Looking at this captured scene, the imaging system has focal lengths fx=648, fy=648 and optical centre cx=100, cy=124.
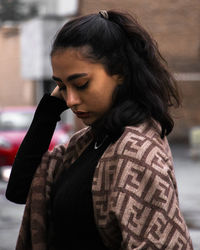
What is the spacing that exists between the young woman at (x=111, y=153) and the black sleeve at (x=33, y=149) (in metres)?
0.11

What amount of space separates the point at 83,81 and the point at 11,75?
3006 centimetres

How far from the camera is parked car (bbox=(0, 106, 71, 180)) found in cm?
1235

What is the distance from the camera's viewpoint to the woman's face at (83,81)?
5.77ft

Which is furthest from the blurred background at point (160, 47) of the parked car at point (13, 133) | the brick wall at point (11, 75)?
the parked car at point (13, 133)

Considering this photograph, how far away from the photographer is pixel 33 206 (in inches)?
79.9

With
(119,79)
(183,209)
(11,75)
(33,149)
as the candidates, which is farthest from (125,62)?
(11,75)

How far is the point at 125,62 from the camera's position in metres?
1.81

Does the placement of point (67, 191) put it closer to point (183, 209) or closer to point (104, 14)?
point (104, 14)

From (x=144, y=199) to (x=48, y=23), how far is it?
2228cm

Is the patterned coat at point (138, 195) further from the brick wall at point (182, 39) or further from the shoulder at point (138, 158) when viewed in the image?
the brick wall at point (182, 39)

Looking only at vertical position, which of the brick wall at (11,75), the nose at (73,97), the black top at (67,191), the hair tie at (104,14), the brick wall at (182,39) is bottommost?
the brick wall at (11,75)

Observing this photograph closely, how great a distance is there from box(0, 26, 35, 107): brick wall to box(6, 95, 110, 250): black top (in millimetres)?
25468

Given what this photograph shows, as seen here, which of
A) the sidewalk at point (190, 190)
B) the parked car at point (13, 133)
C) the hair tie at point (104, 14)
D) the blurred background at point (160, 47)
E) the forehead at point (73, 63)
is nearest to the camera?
the forehead at point (73, 63)

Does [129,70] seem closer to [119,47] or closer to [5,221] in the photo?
[119,47]
